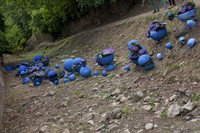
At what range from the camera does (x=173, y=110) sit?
11.6 feet

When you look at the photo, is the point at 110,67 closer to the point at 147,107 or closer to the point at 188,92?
the point at 147,107

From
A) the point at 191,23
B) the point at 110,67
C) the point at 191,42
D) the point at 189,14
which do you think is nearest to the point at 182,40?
the point at 191,42

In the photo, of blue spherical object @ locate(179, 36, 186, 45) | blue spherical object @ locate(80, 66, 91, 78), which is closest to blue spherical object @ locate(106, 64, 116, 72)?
blue spherical object @ locate(80, 66, 91, 78)

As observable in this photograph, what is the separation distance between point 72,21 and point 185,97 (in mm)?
16490

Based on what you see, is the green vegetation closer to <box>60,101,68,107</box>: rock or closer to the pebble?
<box>60,101,68,107</box>: rock

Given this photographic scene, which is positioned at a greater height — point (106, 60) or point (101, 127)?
point (101, 127)

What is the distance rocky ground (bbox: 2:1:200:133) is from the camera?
3.52 metres

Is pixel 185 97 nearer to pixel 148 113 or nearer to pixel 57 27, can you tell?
pixel 148 113

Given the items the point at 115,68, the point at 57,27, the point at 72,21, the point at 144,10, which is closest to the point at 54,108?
the point at 115,68

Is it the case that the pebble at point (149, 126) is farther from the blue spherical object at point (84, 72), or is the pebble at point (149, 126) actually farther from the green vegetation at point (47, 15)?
the green vegetation at point (47, 15)

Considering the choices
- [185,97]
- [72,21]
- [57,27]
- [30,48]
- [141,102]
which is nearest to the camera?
[185,97]

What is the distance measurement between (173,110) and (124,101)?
1.38 meters

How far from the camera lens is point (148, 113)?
3842 millimetres

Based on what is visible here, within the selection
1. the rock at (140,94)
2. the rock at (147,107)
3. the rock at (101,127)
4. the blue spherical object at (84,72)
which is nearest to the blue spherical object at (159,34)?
the rock at (140,94)
